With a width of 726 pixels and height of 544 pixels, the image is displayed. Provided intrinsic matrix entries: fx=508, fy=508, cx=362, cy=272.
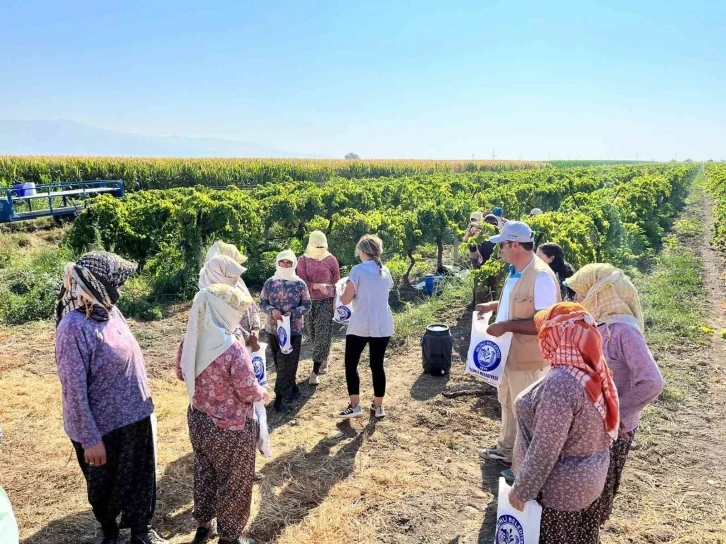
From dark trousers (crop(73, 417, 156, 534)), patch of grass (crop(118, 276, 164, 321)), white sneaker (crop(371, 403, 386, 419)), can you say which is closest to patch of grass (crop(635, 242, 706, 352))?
white sneaker (crop(371, 403, 386, 419))

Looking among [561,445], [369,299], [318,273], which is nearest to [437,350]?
[318,273]

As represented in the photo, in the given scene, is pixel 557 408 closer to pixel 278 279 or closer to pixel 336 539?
pixel 336 539

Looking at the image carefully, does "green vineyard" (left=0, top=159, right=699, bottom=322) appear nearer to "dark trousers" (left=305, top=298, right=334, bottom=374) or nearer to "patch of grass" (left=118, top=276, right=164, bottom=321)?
"patch of grass" (left=118, top=276, right=164, bottom=321)

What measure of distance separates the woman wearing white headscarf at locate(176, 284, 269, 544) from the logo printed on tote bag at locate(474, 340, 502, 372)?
172 cm

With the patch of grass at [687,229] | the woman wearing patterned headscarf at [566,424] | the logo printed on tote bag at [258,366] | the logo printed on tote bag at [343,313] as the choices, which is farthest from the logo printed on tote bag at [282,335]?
the patch of grass at [687,229]

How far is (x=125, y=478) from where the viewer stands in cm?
294

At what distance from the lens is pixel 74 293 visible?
8.81 feet

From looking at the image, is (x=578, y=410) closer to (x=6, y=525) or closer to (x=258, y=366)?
(x=6, y=525)

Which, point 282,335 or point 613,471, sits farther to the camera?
point 282,335

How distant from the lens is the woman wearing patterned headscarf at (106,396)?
8.73ft

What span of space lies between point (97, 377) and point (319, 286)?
10.4 feet

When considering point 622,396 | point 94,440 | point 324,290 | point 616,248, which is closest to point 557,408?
point 622,396

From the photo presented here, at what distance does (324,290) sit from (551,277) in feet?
9.53

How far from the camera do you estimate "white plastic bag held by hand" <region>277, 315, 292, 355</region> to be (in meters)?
4.95
